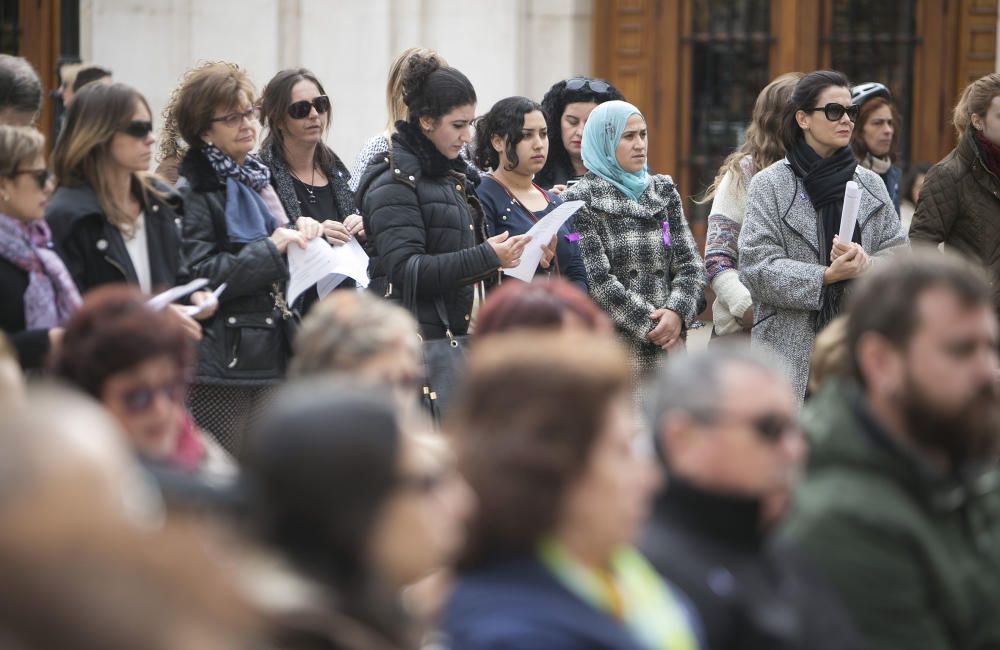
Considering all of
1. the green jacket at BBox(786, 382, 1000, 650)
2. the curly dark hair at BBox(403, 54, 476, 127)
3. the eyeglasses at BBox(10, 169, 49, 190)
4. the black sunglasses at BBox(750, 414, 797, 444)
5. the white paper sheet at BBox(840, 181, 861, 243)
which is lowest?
the green jacket at BBox(786, 382, 1000, 650)

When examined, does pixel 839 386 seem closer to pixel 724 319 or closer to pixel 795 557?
pixel 795 557

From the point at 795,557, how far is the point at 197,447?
162 centimetres

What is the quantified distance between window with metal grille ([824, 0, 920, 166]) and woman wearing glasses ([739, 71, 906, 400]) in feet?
15.5

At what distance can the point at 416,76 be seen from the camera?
21.9ft

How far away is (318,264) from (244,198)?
1.27 ft

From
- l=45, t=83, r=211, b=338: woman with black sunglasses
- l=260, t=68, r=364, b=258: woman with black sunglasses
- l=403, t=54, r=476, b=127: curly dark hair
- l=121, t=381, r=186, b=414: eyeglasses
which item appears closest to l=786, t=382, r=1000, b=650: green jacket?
l=121, t=381, r=186, b=414: eyeglasses

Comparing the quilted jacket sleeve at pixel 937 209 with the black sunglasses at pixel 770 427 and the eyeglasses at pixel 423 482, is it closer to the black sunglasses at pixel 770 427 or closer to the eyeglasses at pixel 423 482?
the black sunglasses at pixel 770 427

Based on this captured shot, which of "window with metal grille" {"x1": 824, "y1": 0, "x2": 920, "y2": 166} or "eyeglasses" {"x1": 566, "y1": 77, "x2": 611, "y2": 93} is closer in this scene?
"eyeglasses" {"x1": 566, "y1": 77, "x2": 611, "y2": 93}

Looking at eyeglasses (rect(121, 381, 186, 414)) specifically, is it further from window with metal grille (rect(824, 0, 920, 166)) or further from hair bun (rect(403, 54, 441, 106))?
window with metal grille (rect(824, 0, 920, 166))

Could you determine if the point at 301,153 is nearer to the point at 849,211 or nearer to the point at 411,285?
the point at 411,285

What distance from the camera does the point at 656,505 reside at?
3.24 m

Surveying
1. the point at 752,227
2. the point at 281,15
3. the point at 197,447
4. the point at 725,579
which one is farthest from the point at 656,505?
the point at 281,15

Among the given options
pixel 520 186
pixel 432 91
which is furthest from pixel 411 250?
pixel 520 186

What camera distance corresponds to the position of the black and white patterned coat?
7160 millimetres
